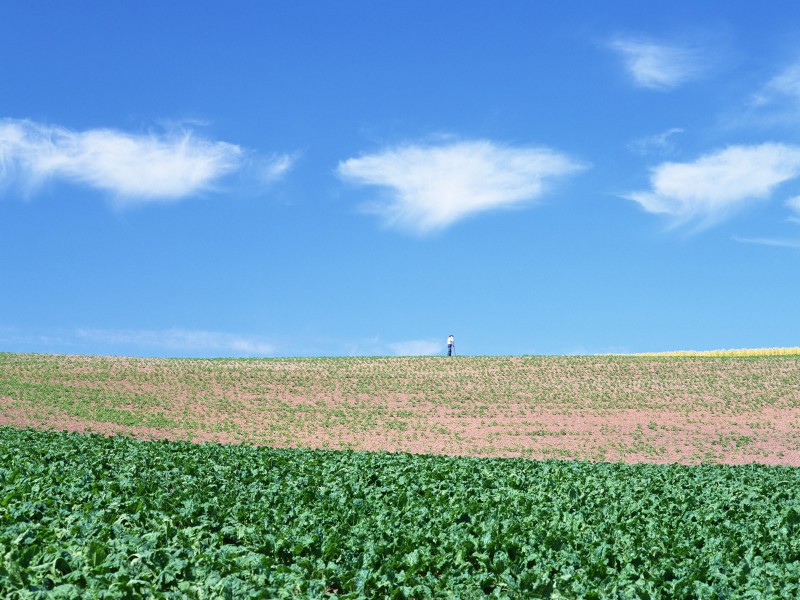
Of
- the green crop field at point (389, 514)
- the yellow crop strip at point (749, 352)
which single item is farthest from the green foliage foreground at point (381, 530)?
the yellow crop strip at point (749, 352)

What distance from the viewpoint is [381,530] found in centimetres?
1242

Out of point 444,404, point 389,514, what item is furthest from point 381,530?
point 444,404

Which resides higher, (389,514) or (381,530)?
(389,514)

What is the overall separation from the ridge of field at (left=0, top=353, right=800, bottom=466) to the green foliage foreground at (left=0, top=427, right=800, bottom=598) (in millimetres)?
13820

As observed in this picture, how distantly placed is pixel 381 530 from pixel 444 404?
3108 cm

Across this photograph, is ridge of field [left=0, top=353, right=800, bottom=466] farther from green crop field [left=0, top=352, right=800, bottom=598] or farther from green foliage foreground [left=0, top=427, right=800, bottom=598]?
green foliage foreground [left=0, top=427, right=800, bottom=598]

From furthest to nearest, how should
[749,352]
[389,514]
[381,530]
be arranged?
[749,352] < [389,514] < [381,530]

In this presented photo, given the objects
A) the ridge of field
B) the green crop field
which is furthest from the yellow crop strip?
the green crop field

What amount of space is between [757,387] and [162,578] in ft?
152

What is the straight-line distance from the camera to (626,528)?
1333 centimetres

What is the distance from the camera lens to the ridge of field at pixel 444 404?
114ft

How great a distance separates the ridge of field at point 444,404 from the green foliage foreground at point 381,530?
1382 cm

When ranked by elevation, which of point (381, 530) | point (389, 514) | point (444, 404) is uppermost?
point (444, 404)

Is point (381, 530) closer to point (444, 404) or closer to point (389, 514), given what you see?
point (389, 514)
